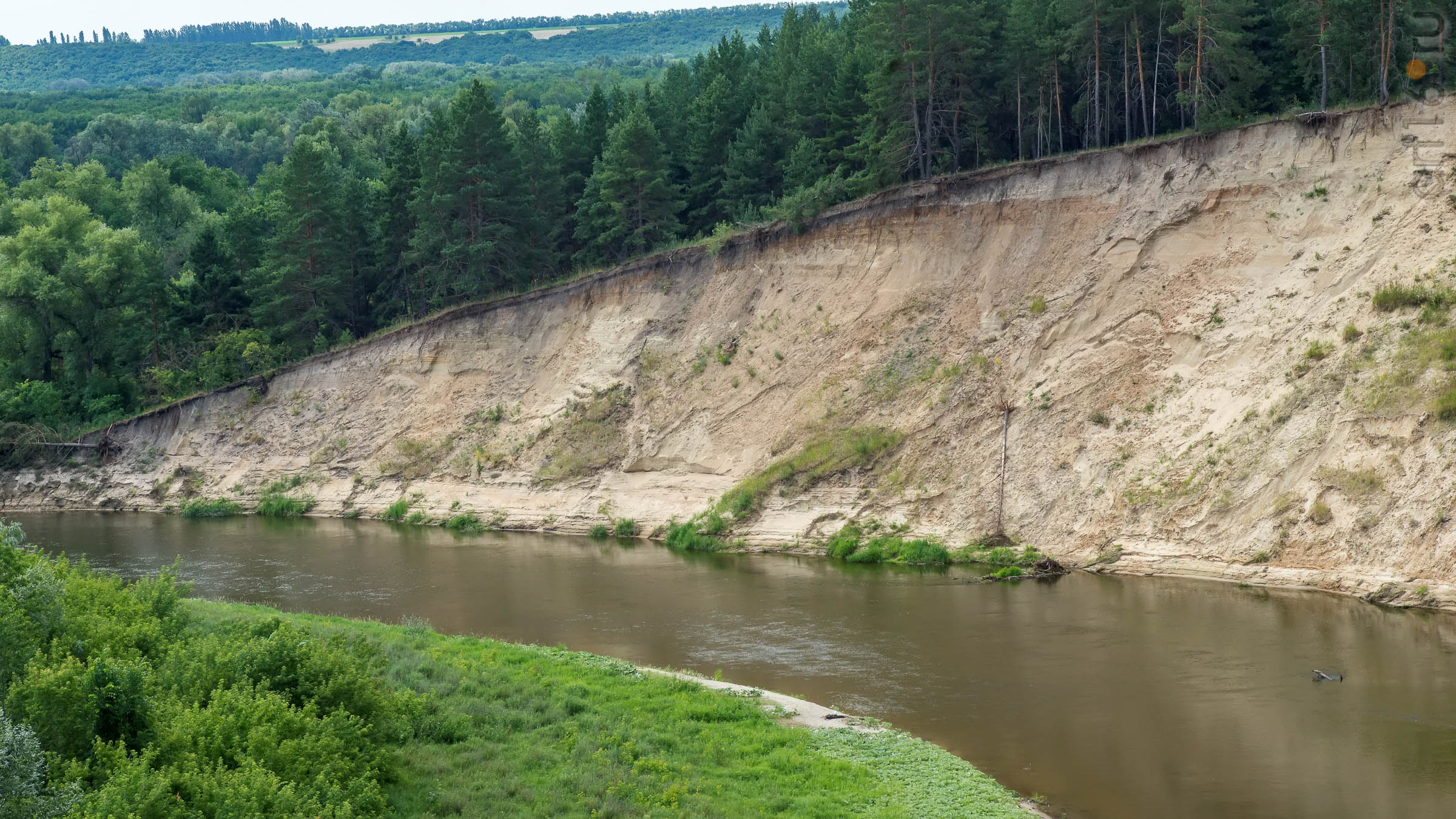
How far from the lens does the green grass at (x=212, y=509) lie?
47719mm

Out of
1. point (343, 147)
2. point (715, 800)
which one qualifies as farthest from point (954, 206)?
point (343, 147)

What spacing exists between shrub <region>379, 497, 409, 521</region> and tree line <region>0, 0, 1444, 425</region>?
9587mm

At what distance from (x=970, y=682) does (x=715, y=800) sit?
819cm

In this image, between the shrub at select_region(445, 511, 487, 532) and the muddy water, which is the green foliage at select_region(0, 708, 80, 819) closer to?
the muddy water

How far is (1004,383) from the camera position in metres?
35.5

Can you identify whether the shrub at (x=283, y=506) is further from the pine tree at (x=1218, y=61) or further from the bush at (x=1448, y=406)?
the bush at (x=1448, y=406)

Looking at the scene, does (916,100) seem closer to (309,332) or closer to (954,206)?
(954,206)

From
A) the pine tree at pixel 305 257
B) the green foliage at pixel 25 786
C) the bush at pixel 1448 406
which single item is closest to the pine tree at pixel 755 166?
the pine tree at pixel 305 257

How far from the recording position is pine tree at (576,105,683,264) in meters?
46.9

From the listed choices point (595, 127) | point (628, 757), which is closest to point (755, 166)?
point (595, 127)

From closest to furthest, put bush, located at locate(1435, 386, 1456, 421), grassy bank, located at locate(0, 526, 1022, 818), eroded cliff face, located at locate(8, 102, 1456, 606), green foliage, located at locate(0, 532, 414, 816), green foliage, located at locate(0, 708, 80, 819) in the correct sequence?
green foliage, located at locate(0, 708, 80, 819), green foliage, located at locate(0, 532, 414, 816), grassy bank, located at locate(0, 526, 1022, 818), bush, located at locate(1435, 386, 1456, 421), eroded cliff face, located at locate(8, 102, 1456, 606)

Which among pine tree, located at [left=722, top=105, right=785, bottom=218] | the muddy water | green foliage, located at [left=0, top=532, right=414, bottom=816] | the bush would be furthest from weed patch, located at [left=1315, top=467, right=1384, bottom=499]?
pine tree, located at [left=722, top=105, right=785, bottom=218]

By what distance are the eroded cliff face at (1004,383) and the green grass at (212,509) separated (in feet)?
2.07

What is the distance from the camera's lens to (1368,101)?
33750 millimetres
